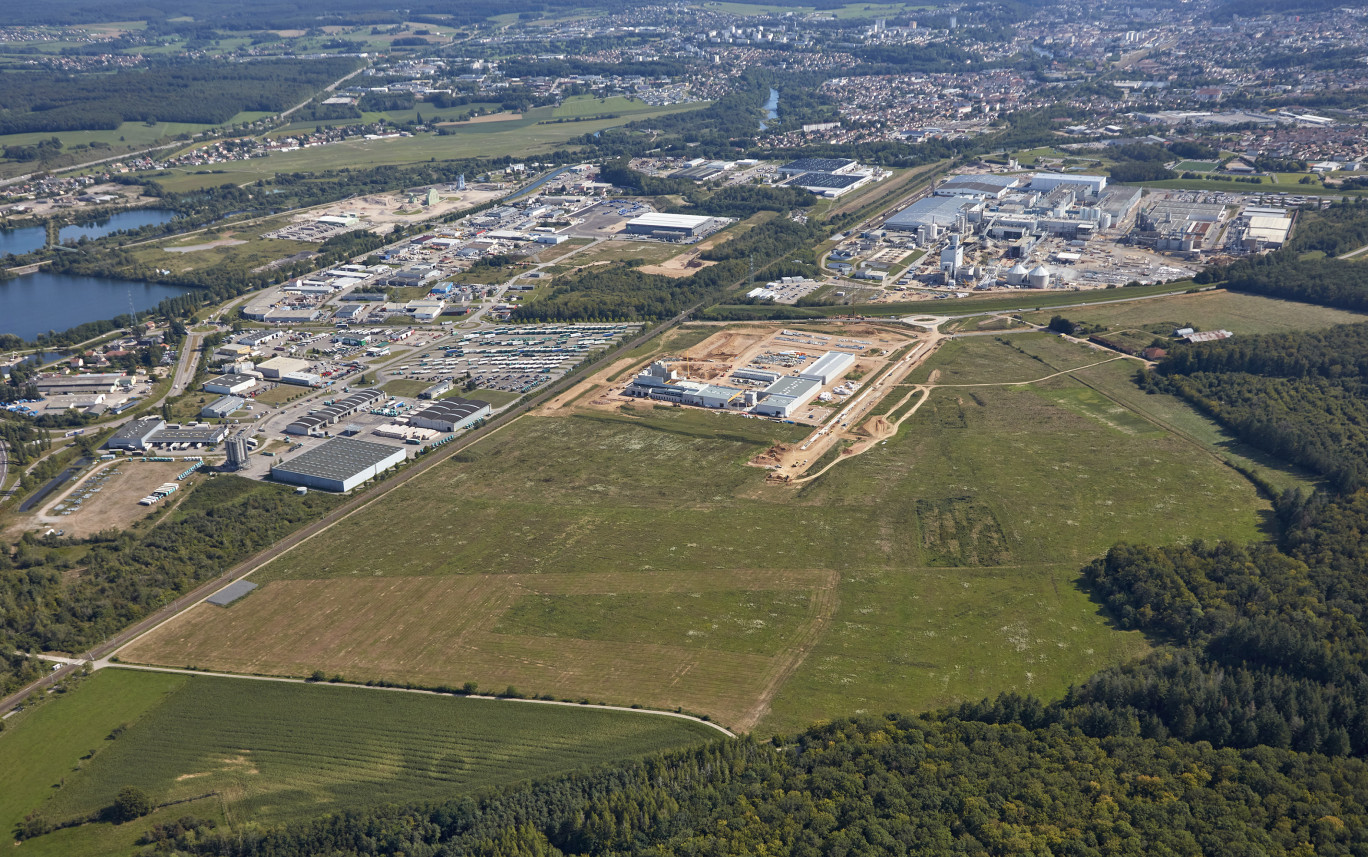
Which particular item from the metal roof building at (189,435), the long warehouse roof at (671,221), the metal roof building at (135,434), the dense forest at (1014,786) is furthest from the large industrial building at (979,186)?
the dense forest at (1014,786)

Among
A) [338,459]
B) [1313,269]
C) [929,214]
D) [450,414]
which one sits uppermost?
[1313,269]

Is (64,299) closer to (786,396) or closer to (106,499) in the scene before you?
(106,499)

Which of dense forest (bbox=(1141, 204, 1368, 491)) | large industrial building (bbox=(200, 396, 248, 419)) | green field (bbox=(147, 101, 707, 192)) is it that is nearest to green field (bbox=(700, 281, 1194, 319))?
dense forest (bbox=(1141, 204, 1368, 491))

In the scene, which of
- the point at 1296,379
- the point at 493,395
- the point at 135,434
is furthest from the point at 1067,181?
the point at 135,434

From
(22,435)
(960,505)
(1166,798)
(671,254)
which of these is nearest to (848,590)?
(960,505)

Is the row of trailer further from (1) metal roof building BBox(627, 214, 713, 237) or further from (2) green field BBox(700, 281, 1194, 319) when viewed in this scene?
(1) metal roof building BBox(627, 214, 713, 237)

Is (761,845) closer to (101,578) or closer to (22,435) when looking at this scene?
(101,578)
